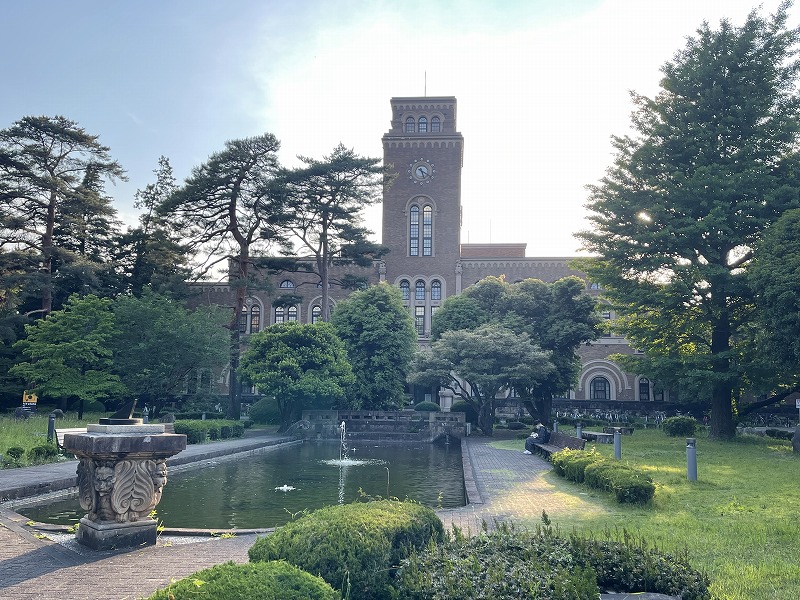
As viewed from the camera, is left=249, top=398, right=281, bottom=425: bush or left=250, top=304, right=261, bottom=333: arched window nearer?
left=249, top=398, right=281, bottom=425: bush

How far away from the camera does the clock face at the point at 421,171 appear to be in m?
48.7

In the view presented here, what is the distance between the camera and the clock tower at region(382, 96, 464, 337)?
48.1 m

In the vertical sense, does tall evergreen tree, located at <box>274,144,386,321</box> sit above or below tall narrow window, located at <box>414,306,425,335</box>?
above

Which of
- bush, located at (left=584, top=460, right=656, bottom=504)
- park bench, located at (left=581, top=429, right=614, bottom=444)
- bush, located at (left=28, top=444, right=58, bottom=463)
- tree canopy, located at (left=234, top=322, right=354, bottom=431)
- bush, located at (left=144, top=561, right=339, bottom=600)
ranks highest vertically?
tree canopy, located at (left=234, top=322, right=354, bottom=431)

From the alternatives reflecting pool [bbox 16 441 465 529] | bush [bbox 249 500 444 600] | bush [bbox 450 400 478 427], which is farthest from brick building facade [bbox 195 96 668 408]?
bush [bbox 249 500 444 600]

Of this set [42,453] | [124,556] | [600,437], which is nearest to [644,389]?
[600,437]

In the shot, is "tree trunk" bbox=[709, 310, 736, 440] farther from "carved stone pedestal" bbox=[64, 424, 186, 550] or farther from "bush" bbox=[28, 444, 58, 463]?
"bush" bbox=[28, 444, 58, 463]

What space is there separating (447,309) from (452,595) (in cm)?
3268

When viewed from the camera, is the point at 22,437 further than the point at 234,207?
No

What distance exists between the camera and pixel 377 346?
34.3 metres

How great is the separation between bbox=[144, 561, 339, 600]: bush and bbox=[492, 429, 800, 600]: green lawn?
3545 mm

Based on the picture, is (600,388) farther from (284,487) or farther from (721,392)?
(284,487)

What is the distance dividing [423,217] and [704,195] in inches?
1113

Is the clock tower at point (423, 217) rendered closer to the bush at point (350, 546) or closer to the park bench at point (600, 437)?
the park bench at point (600, 437)
